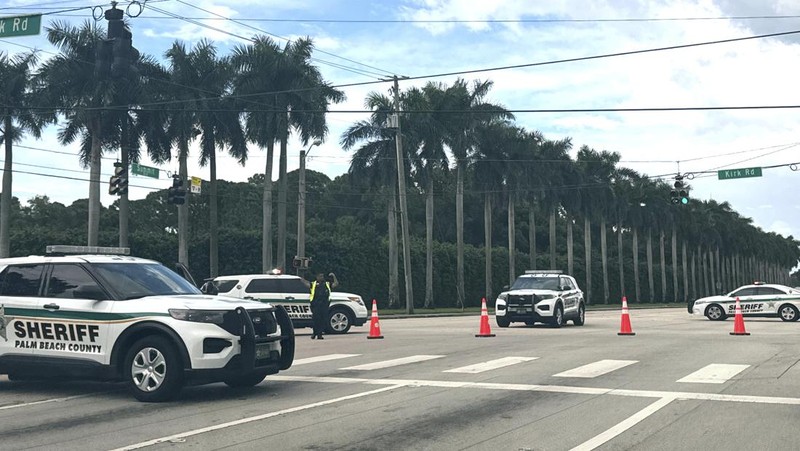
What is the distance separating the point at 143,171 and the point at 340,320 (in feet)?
41.4

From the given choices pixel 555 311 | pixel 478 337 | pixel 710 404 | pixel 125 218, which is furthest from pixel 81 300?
pixel 125 218

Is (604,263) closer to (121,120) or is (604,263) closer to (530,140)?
(530,140)

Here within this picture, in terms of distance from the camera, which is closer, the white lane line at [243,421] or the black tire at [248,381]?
the white lane line at [243,421]

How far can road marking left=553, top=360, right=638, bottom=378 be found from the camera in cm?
1289

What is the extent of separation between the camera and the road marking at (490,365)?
13.4m

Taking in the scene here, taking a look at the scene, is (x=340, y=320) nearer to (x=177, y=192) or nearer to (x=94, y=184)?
(x=177, y=192)

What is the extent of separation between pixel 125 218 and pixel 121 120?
5.51 metres

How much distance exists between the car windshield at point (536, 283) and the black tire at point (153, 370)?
18584mm

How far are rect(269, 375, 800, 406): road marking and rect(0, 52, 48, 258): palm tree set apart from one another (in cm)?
4222

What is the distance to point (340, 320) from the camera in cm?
2456

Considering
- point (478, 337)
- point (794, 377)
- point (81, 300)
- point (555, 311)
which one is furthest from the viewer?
point (555, 311)

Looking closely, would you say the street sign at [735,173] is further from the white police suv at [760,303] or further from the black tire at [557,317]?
the black tire at [557,317]

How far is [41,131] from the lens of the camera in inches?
1954

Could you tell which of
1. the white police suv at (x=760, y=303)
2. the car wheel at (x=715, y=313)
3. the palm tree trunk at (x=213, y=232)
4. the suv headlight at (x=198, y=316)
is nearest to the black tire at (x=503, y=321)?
the white police suv at (x=760, y=303)
